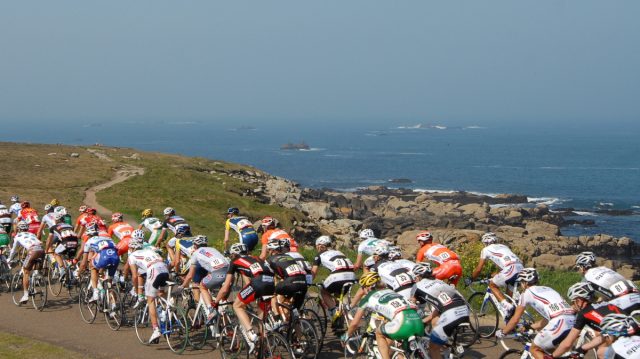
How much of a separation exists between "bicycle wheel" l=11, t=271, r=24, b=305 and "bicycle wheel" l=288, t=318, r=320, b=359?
38.9 feet

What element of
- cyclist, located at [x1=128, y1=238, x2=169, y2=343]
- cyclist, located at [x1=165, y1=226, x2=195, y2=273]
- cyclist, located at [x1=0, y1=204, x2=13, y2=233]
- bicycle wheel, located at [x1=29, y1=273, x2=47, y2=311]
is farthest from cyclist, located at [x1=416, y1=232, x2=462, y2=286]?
cyclist, located at [x1=0, y1=204, x2=13, y2=233]

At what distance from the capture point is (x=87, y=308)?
19.2 metres

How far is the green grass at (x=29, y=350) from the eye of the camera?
16.0m

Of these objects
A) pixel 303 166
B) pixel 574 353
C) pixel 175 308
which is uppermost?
pixel 574 353

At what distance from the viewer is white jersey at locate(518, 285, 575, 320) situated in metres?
11.9

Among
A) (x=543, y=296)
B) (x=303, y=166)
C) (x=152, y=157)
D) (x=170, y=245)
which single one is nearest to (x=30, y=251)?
(x=170, y=245)

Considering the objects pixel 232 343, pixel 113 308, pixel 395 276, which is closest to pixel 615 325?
pixel 395 276

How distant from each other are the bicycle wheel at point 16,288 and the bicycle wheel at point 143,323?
6466mm

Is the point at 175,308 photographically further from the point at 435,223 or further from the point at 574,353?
the point at 435,223

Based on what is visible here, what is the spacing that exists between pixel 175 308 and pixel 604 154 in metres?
198

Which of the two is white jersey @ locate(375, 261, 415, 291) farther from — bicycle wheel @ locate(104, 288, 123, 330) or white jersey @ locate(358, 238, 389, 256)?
bicycle wheel @ locate(104, 288, 123, 330)

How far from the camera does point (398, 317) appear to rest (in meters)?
11.7

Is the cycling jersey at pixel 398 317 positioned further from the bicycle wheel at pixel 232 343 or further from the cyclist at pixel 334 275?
the bicycle wheel at pixel 232 343

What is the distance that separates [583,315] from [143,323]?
11.1 meters
